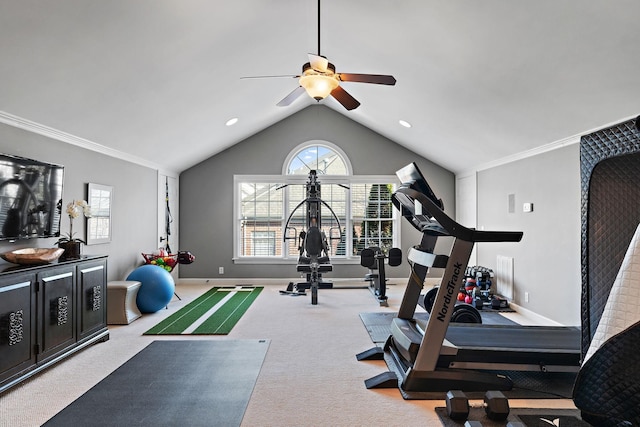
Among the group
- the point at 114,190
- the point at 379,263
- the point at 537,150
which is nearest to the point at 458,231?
the point at 537,150

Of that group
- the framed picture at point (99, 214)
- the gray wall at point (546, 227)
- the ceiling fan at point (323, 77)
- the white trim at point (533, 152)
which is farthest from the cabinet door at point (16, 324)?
the white trim at point (533, 152)

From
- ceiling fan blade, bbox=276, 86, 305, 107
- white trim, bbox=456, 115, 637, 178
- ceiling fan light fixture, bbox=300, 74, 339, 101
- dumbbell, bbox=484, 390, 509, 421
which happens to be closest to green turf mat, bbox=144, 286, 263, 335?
ceiling fan blade, bbox=276, 86, 305, 107

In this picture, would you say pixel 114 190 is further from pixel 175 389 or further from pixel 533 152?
pixel 533 152

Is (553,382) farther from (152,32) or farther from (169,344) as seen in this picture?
(152,32)

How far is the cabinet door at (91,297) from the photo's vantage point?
147 inches

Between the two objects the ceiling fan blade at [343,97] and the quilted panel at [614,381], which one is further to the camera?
the ceiling fan blade at [343,97]

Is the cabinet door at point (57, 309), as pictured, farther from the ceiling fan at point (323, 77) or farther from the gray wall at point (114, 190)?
the ceiling fan at point (323, 77)

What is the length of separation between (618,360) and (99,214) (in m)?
5.42

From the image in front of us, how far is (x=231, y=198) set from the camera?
25.3ft

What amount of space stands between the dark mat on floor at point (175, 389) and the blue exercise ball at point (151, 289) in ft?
4.42

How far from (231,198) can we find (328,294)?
2.71m

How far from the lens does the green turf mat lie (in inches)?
175

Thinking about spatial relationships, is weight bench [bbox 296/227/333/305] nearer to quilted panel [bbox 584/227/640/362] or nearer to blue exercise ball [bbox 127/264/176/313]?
blue exercise ball [bbox 127/264/176/313]

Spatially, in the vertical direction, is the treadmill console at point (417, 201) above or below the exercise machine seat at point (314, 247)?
above
